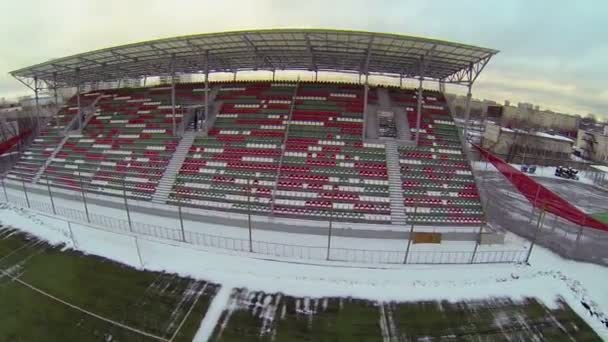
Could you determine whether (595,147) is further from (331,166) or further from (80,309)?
(80,309)

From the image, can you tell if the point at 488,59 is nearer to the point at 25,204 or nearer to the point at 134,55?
the point at 134,55

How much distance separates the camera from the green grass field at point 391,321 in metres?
9.75

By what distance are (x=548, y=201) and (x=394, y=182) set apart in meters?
9.00

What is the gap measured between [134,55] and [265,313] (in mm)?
23423

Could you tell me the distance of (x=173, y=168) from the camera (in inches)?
858

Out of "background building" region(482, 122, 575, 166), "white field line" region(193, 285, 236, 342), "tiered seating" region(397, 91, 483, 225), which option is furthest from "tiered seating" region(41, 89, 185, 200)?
"background building" region(482, 122, 575, 166)

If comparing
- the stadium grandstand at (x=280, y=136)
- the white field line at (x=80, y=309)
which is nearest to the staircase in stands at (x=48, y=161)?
the stadium grandstand at (x=280, y=136)

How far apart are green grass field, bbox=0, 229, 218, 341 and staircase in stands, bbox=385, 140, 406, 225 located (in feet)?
38.9

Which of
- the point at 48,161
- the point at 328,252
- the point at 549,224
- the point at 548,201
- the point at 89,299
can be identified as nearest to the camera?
the point at 89,299

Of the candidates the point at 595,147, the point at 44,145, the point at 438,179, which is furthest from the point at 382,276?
the point at 595,147

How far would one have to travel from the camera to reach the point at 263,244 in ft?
49.2

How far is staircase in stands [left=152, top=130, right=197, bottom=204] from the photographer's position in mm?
20094

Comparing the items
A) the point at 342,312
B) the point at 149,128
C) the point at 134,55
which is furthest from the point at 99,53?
the point at 342,312

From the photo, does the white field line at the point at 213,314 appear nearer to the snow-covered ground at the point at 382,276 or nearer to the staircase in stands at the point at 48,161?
the snow-covered ground at the point at 382,276
